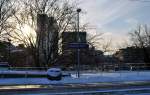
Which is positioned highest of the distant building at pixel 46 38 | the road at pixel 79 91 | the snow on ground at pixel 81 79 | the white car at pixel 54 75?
the distant building at pixel 46 38

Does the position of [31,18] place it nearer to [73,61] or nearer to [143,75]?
[73,61]

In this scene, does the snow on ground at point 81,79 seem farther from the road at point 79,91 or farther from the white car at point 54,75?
the road at point 79,91

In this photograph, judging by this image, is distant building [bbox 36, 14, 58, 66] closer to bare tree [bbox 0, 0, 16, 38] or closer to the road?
bare tree [bbox 0, 0, 16, 38]

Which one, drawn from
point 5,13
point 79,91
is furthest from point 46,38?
point 79,91

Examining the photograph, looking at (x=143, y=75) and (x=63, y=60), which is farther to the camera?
(x=63, y=60)

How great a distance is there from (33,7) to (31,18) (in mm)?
1526

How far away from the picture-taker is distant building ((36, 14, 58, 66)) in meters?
49.9

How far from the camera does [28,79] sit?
33781 mm

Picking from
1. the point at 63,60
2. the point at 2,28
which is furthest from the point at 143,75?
the point at 2,28

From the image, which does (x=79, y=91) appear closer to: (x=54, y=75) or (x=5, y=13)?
(x=54, y=75)

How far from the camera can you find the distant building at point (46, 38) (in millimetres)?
49938

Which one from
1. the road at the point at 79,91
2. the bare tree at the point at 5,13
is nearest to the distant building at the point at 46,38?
the bare tree at the point at 5,13

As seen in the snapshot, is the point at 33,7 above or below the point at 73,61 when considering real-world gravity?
above

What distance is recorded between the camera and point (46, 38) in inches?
2014
